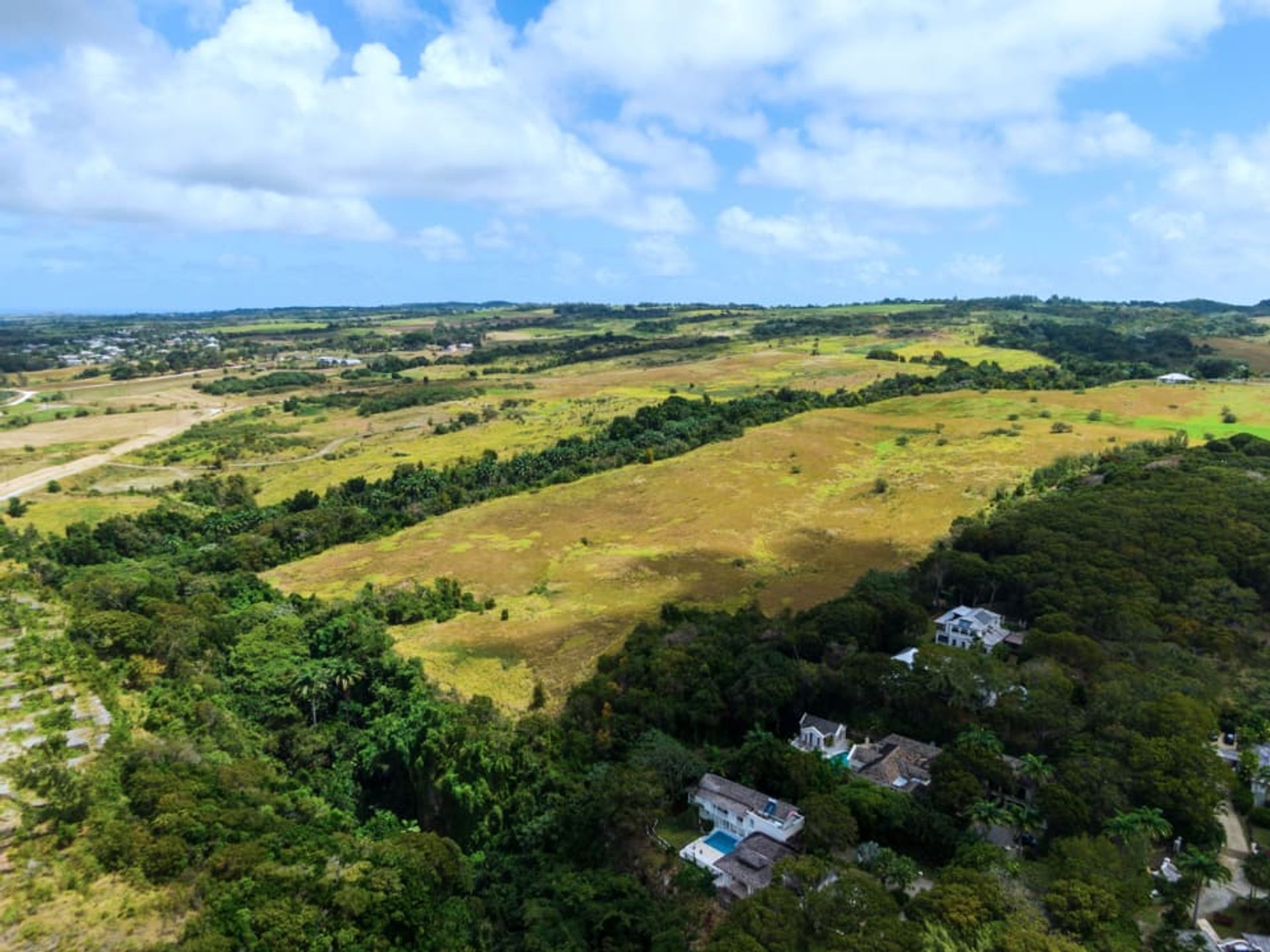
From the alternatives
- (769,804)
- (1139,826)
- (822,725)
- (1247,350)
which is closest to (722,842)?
(769,804)

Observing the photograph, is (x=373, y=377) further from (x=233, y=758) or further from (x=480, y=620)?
(x=233, y=758)

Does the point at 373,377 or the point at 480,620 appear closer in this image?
the point at 480,620

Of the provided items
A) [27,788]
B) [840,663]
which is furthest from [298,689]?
[840,663]

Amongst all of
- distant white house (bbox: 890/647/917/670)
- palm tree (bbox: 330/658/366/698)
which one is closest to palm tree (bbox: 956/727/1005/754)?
distant white house (bbox: 890/647/917/670)

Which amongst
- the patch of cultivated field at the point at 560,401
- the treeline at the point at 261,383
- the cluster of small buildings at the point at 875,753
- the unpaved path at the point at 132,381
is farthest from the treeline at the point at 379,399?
the cluster of small buildings at the point at 875,753

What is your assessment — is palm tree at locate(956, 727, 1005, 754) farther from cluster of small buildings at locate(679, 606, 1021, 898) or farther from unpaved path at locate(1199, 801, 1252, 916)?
unpaved path at locate(1199, 801, 1252, 916)

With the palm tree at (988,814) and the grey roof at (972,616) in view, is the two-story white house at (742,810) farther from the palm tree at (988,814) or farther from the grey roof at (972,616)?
the grey roof at (972,616)
